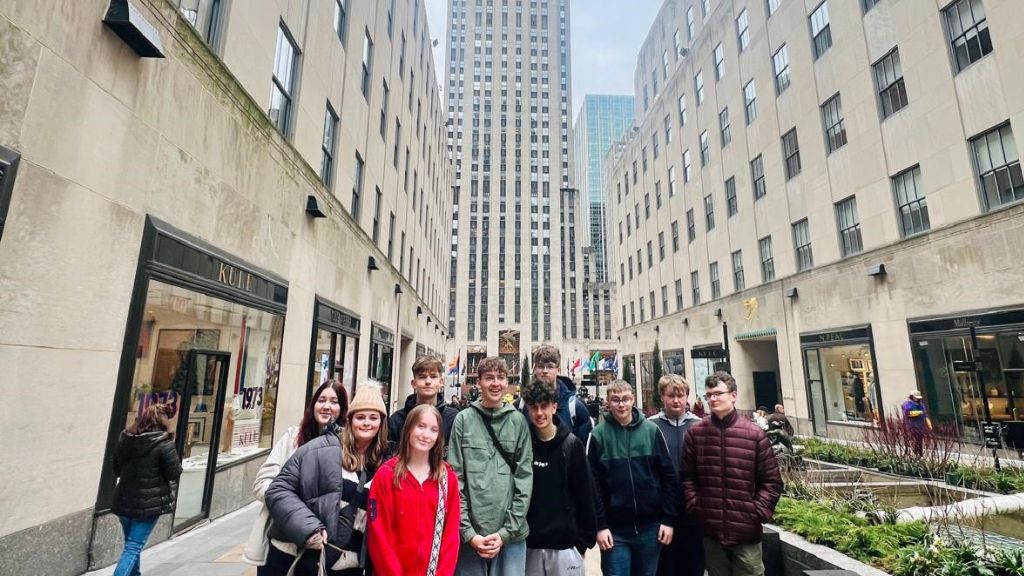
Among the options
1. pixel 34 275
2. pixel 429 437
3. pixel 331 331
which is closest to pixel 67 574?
pixel 34 275

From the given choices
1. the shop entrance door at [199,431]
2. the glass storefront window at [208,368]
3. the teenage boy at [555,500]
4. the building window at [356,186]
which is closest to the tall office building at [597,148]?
the building window at [356,186]

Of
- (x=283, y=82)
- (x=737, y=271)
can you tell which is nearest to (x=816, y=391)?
(x=737, y=271)

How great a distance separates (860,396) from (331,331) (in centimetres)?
1850

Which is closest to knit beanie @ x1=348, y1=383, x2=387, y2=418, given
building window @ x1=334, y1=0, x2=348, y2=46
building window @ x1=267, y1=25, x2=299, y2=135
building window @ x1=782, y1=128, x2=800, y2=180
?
building window @ x1=267, y1=25, x2=299, y2=135

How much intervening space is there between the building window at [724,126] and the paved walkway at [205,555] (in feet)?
85.5

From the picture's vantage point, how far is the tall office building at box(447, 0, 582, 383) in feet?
261

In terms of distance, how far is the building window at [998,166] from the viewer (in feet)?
39.0

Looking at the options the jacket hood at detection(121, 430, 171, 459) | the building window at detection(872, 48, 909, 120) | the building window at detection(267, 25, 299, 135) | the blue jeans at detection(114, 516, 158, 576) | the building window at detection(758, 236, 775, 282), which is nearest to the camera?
the blue jeans at detection(114, 516, 158, 576)

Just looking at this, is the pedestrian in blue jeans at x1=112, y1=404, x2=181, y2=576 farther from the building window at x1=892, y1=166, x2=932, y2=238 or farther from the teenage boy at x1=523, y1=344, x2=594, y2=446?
the building window at x1=892, y1=166, x2=932, y2=238

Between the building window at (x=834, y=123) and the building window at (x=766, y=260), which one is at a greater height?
the building window at (x=834, y=123)

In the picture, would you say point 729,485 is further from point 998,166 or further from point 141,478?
point 998,166

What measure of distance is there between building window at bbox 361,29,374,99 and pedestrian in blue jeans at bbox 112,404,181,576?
46.1ft

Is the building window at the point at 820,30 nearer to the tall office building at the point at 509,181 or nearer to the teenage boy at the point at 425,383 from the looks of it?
the teenage boy at the point at 425,383

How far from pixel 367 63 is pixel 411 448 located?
668 inches
